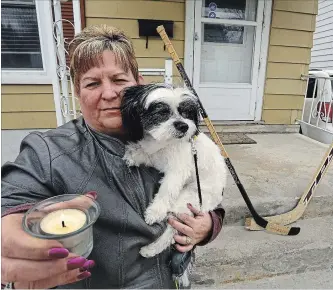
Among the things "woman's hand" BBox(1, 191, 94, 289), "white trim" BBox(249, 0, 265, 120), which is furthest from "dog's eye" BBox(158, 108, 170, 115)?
"white trim" BBox(249, 0, 265, 120)

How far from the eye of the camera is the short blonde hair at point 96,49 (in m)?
0.95

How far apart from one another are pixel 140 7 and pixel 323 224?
3.24 metres

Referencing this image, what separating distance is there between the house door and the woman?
3.18 metres

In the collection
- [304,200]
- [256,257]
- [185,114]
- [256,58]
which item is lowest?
[256,257]

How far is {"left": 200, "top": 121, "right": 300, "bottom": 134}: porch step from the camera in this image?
4273 mm

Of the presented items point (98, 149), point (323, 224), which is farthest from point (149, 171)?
point (323, 224)

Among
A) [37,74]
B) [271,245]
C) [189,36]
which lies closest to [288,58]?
[189,36]

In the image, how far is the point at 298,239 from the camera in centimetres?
228

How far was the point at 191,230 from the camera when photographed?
3.51 feet

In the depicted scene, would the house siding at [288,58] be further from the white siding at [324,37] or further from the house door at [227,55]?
the white siding at [324,37]

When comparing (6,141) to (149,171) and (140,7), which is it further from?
(149,171)

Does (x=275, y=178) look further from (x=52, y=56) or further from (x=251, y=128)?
(x=52, y=56)

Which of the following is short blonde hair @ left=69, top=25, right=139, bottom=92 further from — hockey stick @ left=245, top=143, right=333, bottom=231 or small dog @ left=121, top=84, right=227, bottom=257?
hockey stick @ left=245, top=143, right=333, bottom=231

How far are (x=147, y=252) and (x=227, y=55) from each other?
3798 mm
